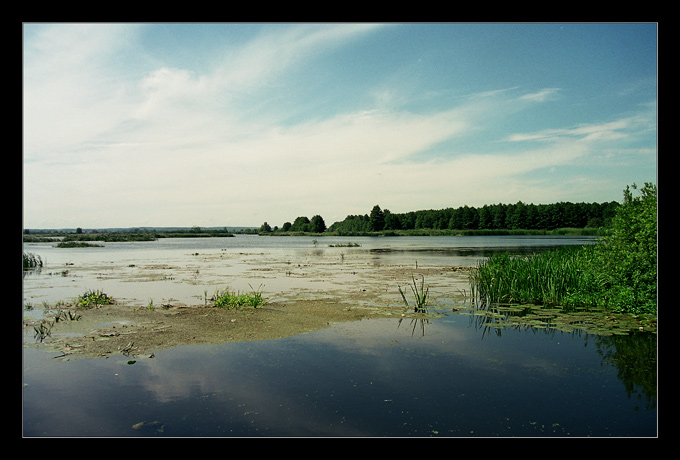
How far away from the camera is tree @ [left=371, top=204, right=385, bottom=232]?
10906 cm

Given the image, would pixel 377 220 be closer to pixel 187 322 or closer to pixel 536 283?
pixel 536 283

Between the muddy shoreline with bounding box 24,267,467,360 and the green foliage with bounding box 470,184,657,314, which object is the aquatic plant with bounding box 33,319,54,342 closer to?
the muddy shoreline with bounding box 24,267,467,360

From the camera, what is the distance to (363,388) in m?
6.30

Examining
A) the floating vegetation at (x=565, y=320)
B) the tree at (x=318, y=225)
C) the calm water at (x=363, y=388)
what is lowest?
the calm water at (x=363, y=388)

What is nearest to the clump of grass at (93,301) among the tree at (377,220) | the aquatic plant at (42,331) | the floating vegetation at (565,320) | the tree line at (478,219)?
the aquatic plant at (42,331)

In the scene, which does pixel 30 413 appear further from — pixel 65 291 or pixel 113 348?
pixel 65 291

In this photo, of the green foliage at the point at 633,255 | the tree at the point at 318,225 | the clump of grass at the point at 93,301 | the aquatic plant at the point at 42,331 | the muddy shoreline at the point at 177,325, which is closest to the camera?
the muddy shoreline at the point at 177,325

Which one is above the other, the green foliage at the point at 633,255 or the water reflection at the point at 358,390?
the green foliage at the point at 633,255

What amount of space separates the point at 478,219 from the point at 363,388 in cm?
10057

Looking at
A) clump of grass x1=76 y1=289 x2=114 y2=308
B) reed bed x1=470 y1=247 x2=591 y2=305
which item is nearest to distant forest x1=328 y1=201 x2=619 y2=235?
reed bed x1=470 y1=247 x2=591 y2=305

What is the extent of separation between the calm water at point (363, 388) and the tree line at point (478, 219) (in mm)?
70672

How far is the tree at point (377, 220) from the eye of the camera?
10906 cm

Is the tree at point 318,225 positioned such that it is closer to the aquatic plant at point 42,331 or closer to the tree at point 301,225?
the tree at point 301,225
